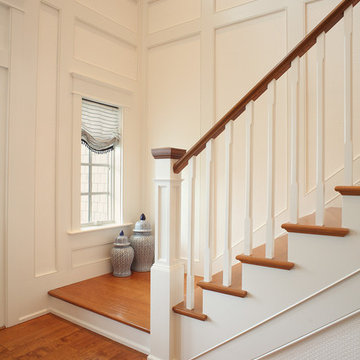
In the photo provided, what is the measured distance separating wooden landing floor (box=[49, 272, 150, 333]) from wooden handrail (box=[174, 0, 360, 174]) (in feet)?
3.79

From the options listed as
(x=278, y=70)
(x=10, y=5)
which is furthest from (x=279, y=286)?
(x=10, y=5)

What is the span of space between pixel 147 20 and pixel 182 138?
5.06 ft

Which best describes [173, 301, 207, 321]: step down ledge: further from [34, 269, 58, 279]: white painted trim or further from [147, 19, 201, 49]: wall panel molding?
[147, 19, 201, 49]: wall panel molding

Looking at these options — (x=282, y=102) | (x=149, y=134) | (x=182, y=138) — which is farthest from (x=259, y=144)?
(x=149, y=134)

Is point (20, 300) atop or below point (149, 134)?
below

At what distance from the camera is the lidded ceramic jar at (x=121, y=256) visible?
321 centimetres

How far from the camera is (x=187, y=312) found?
73.7 inches

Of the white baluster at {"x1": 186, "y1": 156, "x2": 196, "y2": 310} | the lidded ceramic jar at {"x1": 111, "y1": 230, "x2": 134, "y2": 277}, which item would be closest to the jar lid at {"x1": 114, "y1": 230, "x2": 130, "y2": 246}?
the lidded ceramic jar at {"x1": 111, "y1": 230, "x2": 134, "y2": 277}

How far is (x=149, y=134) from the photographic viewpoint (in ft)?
12.2

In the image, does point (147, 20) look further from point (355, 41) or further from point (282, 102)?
point (355, 41)

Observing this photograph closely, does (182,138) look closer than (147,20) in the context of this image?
Yes

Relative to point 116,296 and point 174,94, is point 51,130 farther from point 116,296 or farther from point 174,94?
point 116,296

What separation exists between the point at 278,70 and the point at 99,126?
223cm

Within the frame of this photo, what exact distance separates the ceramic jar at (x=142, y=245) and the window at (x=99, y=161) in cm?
38
